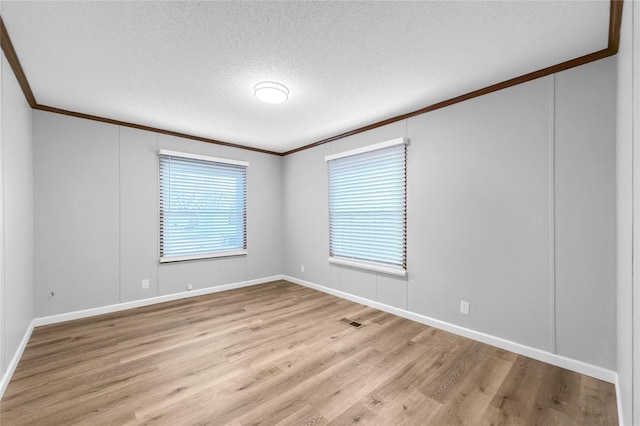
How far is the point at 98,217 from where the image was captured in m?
3.51

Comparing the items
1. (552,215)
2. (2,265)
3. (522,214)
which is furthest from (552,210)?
(2,265)

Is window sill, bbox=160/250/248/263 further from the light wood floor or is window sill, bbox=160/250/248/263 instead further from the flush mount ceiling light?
the flush mount ceiling light

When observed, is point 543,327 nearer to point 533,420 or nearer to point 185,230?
point 533,420

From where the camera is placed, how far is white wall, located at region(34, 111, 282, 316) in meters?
3.19

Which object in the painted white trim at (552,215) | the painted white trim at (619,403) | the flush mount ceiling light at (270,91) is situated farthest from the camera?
the flush mount ceiling light at (270,91)

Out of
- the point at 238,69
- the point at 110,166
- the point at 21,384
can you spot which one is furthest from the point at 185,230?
the point at 238,69

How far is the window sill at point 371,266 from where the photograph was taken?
344cm

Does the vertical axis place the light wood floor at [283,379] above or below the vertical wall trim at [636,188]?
below

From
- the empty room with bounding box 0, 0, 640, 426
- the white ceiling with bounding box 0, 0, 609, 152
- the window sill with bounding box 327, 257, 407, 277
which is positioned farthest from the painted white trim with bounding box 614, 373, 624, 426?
the white ceiling with bounding box 0, 0, 609, 152

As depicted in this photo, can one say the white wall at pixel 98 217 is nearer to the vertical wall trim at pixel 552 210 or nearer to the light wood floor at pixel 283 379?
the light wood floor at pixel 283 379

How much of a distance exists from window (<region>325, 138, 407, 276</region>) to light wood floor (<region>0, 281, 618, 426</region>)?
91cm

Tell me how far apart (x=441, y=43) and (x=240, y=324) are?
337 centimetres

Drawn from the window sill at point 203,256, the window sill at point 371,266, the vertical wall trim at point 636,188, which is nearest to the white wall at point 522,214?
the window sill at point 371,266

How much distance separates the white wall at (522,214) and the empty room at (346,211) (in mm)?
17
